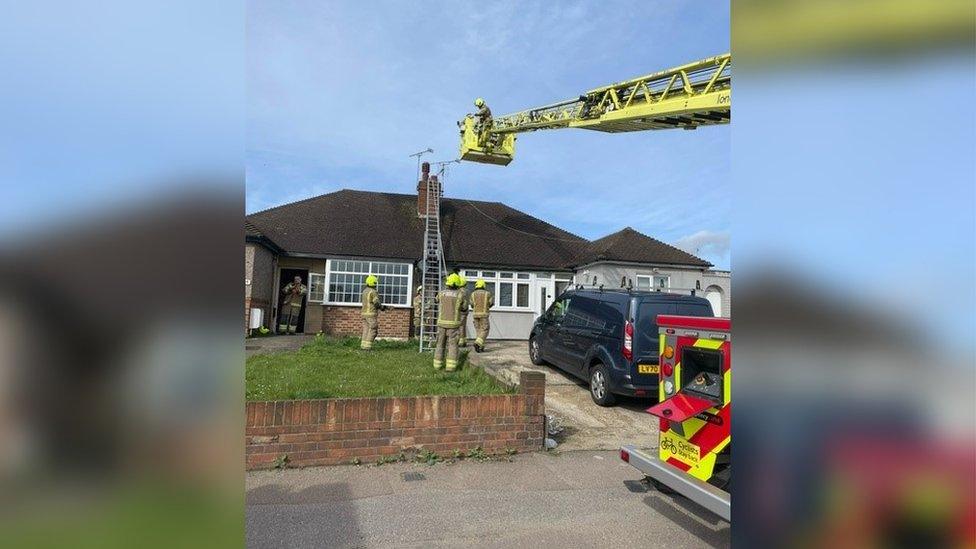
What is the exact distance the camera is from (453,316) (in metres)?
9.80

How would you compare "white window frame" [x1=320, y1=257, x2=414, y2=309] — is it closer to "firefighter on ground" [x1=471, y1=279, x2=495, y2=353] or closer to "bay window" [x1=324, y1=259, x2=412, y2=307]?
"bay window" [x1=324, y1=259, x2=412, y2=307]

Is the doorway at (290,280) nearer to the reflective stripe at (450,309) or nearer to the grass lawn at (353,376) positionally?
the grass lawn at (353,376)

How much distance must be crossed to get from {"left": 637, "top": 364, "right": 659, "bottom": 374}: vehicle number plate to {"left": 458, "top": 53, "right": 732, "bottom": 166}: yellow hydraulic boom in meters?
3.90

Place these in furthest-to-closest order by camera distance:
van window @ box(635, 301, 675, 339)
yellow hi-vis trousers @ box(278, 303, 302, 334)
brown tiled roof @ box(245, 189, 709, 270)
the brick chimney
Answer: the brick chimney → brown tiled roof @ box(245, 189, 709, 270) → yellow hi-vis trousers @ box(278, 303, 302, 334) → van window @ box(635, 301, 675, 339)

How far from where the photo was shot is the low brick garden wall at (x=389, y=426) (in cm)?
568

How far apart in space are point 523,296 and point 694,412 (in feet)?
50.8

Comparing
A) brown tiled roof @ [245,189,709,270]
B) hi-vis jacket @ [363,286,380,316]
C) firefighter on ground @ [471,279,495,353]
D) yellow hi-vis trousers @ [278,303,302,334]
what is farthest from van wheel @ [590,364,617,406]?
yellow hi-vis trousers @ [278,303,302,334]

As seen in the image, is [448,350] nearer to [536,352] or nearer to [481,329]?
[536,352]

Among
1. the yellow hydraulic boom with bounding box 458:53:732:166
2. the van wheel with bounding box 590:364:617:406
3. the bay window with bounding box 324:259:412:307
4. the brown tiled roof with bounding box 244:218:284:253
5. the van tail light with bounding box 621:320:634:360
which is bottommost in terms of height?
the van wheel with bounding box 590:364:617:406

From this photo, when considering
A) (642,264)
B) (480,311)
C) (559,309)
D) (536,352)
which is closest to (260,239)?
(480,311)

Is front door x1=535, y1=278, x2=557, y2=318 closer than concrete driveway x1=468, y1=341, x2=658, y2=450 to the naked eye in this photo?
No

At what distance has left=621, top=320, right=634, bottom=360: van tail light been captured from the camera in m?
8.57
